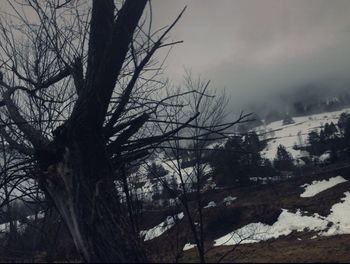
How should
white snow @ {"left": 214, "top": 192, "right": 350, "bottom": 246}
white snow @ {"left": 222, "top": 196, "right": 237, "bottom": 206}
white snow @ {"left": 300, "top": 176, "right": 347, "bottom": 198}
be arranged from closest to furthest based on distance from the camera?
white snow @ {"left": 214, "top": 192, "right": 350, "bottom": 246} < white snow @ {"left": 300, "top": 176, "right": 347, "bottom": 198} < white snow @ {"left": 222, "top": 196, "right": 237, "bottom": 206}

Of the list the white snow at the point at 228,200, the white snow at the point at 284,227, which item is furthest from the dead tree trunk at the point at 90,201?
the white snow at the point at 228,200

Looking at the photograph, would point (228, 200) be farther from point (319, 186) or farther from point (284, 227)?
point (284, 227)

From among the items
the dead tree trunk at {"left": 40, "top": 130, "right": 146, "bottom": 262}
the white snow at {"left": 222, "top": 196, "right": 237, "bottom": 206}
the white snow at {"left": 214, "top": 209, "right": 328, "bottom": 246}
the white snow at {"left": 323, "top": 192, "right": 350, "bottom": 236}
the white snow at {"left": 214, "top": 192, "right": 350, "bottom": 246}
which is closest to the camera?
the dead tree trunk at {"left": 40, "top": 130, "right": 146, "bottom": 262}

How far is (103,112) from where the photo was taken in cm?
283

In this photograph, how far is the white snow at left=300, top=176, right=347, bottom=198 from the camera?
124ft

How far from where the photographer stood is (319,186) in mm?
39344

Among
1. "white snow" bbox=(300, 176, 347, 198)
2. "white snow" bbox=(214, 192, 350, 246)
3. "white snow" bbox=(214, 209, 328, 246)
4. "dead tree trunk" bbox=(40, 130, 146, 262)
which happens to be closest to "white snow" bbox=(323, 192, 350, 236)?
"white snow" bbox=(214, 192, 350, 246)

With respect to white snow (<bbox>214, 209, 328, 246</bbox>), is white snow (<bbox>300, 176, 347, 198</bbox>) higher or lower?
higher

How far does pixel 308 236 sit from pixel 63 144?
25100 mm

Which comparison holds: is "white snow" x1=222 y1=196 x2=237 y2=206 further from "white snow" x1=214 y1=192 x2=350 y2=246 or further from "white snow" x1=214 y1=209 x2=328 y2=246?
"white snow" x1=214 y1=209 x2=328 y2=246

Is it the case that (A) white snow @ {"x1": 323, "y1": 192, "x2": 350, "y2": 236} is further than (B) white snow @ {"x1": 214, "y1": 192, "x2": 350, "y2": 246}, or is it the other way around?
(B) white snow @ {"x1": 214, "y1": 192, "x2": 350, "y2": 246}

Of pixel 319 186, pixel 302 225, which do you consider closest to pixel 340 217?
pixel 302 225

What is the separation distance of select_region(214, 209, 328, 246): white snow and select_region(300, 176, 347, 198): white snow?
26.3 feet

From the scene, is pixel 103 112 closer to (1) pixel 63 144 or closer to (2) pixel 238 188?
(1) pixel 63 144
